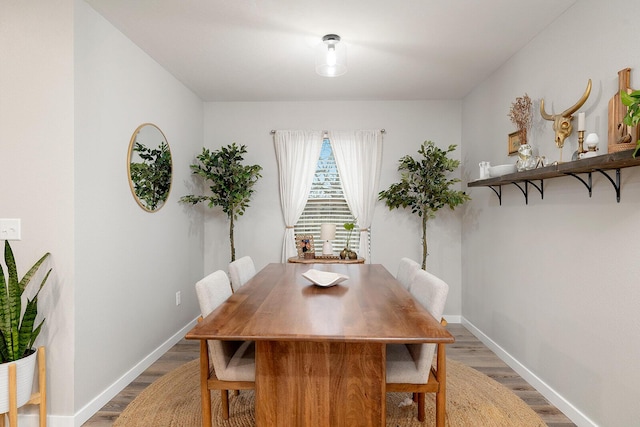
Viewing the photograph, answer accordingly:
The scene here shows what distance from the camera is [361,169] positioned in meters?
4.38

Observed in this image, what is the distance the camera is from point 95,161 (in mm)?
Result: 2393

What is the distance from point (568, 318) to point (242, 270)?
2157 mm

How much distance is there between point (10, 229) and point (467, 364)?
3330 mm

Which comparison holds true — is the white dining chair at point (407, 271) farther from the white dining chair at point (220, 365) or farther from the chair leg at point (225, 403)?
the chair leg at point (225, 403)

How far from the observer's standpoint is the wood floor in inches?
92.0

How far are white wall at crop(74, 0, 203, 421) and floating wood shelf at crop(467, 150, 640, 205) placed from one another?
8.93 feet

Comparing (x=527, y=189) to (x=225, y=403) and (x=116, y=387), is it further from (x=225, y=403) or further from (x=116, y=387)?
(x=116, y=387)

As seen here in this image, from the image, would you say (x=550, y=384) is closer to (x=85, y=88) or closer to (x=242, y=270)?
(x=242, y=270)

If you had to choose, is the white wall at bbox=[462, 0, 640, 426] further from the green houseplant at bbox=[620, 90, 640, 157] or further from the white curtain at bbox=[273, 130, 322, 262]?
the white curtain at bbox=[273, 130, 322, 262]

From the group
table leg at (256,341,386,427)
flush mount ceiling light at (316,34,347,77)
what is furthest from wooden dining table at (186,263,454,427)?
flush mount ceiling light at (316,34,347,77)

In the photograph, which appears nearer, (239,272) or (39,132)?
(39,132)

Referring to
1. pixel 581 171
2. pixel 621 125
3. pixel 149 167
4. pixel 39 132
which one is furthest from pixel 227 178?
pixel 621 125

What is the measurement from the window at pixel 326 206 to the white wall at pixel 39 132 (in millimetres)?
2598

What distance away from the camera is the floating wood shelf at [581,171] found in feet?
5.68
